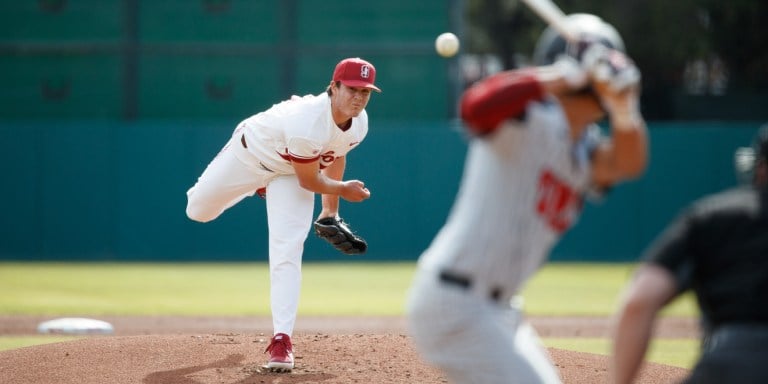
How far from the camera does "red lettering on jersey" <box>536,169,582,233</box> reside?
331 centimetres

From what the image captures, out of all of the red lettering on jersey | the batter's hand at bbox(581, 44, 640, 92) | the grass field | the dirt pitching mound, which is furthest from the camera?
the grass field

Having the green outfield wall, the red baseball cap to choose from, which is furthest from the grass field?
the red baseball cap

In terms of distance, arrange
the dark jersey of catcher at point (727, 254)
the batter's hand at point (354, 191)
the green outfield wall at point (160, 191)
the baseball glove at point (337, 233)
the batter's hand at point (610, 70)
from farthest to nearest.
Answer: the green outfield wall at point (160, 191), the baseball glove at point (337, 233), the batter's hand at point (354, 191), the batter's hand at point (610, 70), the dark jersey of catcher at point (727, 254)

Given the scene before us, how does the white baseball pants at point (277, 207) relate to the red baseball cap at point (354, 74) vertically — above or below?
below

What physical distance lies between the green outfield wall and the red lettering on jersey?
12.3 meters

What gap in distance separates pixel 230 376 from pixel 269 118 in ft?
4.86

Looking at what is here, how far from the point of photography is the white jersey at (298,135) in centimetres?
611

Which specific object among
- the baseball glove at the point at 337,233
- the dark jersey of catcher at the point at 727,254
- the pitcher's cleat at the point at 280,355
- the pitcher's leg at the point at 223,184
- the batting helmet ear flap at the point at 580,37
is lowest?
the pitcher's cleat at the point at 280,355

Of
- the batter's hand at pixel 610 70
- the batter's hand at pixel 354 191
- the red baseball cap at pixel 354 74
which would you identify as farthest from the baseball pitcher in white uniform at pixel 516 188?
the red baseball cap at pixel 354 74

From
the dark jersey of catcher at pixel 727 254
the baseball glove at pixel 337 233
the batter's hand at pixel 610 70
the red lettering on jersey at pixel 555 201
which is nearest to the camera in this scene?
the dark jersey of catcher at pixel 727 254

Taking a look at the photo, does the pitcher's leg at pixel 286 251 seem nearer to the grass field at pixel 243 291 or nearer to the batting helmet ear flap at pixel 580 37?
the batting helmet ear flap at pixel 580 37

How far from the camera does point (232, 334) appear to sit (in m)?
7.24

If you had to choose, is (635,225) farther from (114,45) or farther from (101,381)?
(101,381)

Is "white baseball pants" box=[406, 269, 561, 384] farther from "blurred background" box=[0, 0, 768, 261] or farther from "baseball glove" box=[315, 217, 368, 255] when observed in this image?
"blurred background" box=[0, 0, 768, 261]
